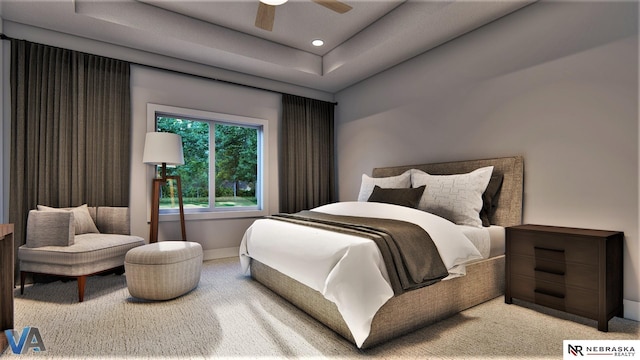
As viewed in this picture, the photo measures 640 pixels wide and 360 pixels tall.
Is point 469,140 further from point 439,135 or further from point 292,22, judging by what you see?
point 292,22

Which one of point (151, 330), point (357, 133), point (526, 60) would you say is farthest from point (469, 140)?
point (151, 330)

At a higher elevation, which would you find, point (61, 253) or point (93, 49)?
point (93, 49)

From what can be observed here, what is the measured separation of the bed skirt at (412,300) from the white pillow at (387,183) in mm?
1217

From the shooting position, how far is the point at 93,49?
3408 millimetres

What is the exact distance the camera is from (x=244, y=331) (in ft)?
6.58

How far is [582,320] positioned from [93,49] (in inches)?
201

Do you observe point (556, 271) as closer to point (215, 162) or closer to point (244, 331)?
point (244, 331)

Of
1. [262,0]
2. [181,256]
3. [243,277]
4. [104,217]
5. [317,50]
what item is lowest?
[243,277]

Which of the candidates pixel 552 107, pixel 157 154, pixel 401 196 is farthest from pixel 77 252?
pixel 552 107

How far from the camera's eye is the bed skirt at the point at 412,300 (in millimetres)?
1840

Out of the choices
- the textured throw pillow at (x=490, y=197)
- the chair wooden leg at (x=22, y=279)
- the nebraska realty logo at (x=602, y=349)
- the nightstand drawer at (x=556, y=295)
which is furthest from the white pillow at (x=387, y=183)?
the chair wooden leg at (x=22, y=279)

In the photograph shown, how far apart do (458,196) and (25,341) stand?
329 centimetres

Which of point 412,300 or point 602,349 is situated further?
point 412,300

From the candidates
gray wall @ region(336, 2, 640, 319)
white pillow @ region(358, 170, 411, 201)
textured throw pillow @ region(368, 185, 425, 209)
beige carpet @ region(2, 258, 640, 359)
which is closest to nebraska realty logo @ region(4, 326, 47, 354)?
beige carpet @ region(2, 258, 640, 359)
